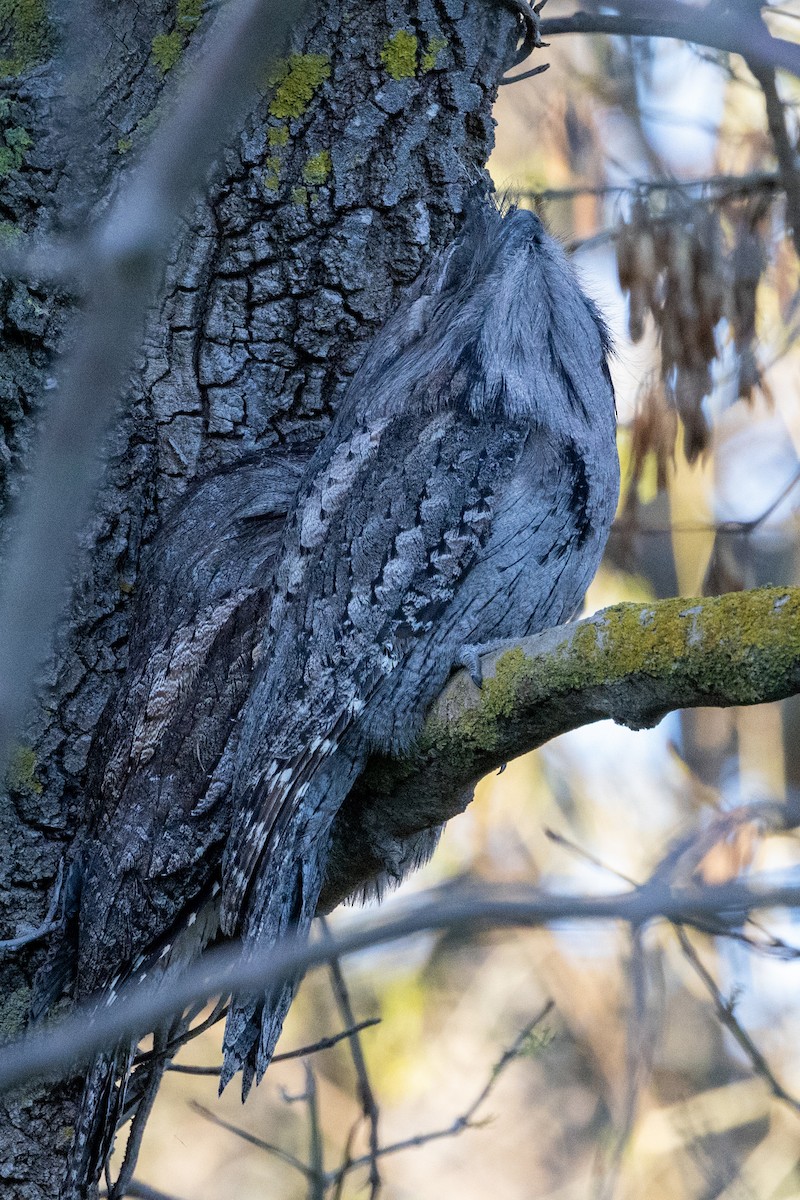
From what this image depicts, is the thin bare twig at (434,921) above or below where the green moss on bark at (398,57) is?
below

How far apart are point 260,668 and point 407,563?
353mm

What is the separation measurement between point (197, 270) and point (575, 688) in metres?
1.38

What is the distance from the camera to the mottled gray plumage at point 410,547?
6.83 feet

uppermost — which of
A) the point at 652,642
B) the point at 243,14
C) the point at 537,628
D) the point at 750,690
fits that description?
the point at 537,628

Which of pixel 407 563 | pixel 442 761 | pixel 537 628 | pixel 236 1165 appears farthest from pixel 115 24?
pixel 236 1165

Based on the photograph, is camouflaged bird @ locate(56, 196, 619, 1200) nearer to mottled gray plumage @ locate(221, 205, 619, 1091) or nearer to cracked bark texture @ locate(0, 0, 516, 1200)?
mottled gray plumage @ locate(221, 205, 619, 1091)

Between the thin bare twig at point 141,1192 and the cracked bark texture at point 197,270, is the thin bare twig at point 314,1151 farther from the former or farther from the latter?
the cracked bark texture at point 197,270

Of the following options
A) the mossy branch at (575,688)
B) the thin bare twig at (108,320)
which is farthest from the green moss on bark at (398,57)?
the thin bare twig at (108,320)

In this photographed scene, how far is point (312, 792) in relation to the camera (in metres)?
2.08

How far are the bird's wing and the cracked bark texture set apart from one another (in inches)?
16.4

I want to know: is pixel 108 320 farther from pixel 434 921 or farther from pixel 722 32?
pixel 722 32

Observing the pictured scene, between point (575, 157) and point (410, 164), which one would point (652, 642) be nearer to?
point (410, 164)

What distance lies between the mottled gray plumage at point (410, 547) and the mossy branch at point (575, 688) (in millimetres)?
111

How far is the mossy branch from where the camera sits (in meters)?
1.45
